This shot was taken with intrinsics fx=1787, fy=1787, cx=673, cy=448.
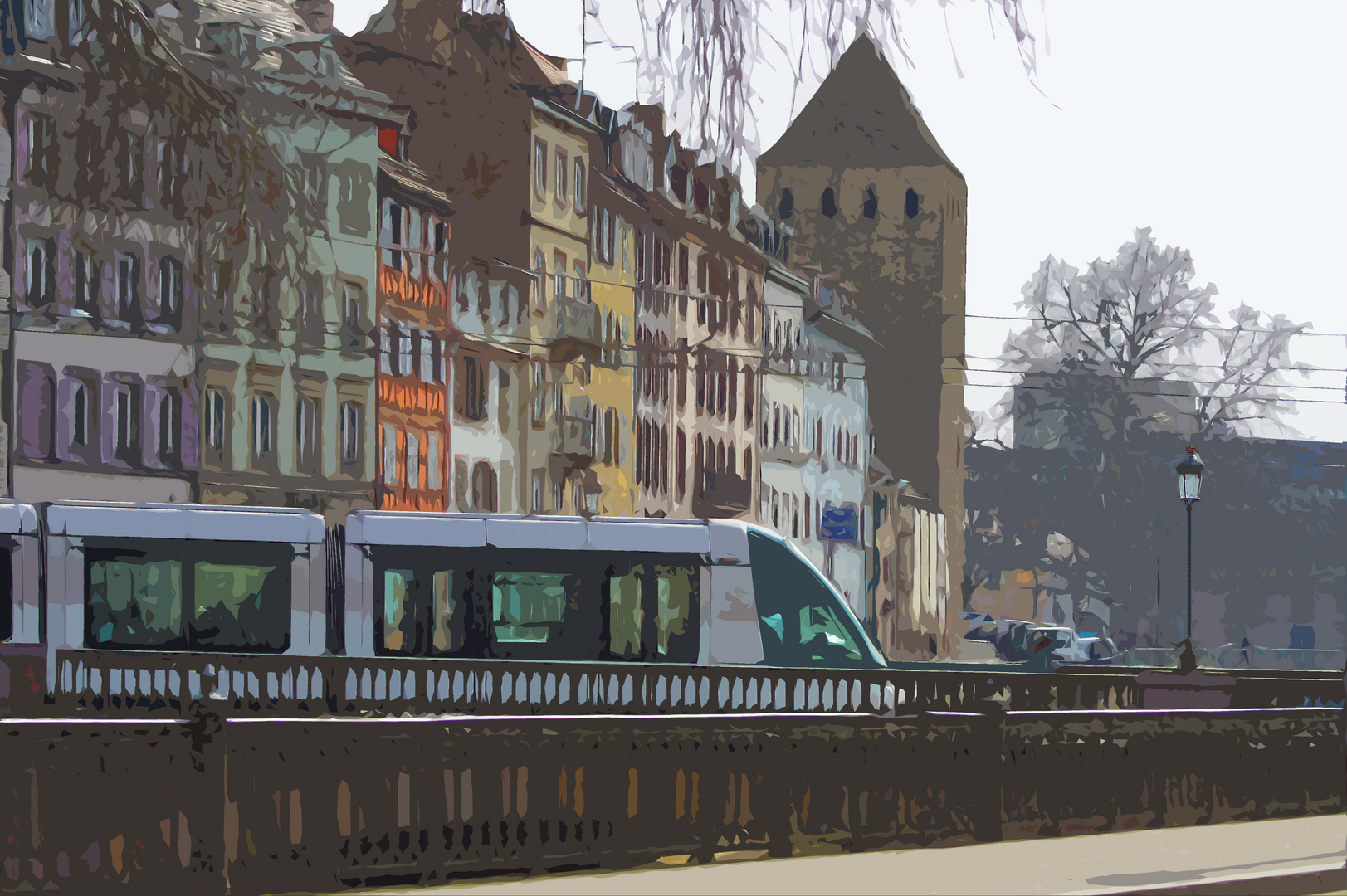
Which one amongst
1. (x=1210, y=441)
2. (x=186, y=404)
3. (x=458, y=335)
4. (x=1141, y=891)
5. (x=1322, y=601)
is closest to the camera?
(x=1141, y=891)

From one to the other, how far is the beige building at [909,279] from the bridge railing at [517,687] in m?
71.8

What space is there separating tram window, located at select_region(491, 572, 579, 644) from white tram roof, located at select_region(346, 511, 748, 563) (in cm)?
43

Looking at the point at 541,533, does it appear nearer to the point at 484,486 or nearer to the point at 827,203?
the point at 484,486

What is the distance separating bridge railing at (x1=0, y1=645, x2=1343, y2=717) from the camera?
17.5 meters

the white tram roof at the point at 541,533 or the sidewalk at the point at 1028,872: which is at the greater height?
the white tram roof at the point at 541,533

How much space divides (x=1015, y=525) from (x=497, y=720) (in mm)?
65908

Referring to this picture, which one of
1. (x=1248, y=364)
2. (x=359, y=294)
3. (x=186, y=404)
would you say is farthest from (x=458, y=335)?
(x=1248, y=364)

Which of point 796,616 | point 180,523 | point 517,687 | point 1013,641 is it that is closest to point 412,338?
point 180,523

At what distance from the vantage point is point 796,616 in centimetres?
2414

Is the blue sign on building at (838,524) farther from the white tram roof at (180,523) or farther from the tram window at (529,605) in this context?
the white tram roof at (180,523)

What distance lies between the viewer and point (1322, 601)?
8938 centimetres

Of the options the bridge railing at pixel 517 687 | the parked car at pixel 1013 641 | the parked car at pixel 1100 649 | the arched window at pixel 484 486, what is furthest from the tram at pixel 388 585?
the parked car at pixel 1013 641

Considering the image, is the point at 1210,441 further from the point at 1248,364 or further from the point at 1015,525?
the point at 1248,364

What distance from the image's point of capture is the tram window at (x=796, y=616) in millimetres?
23906
